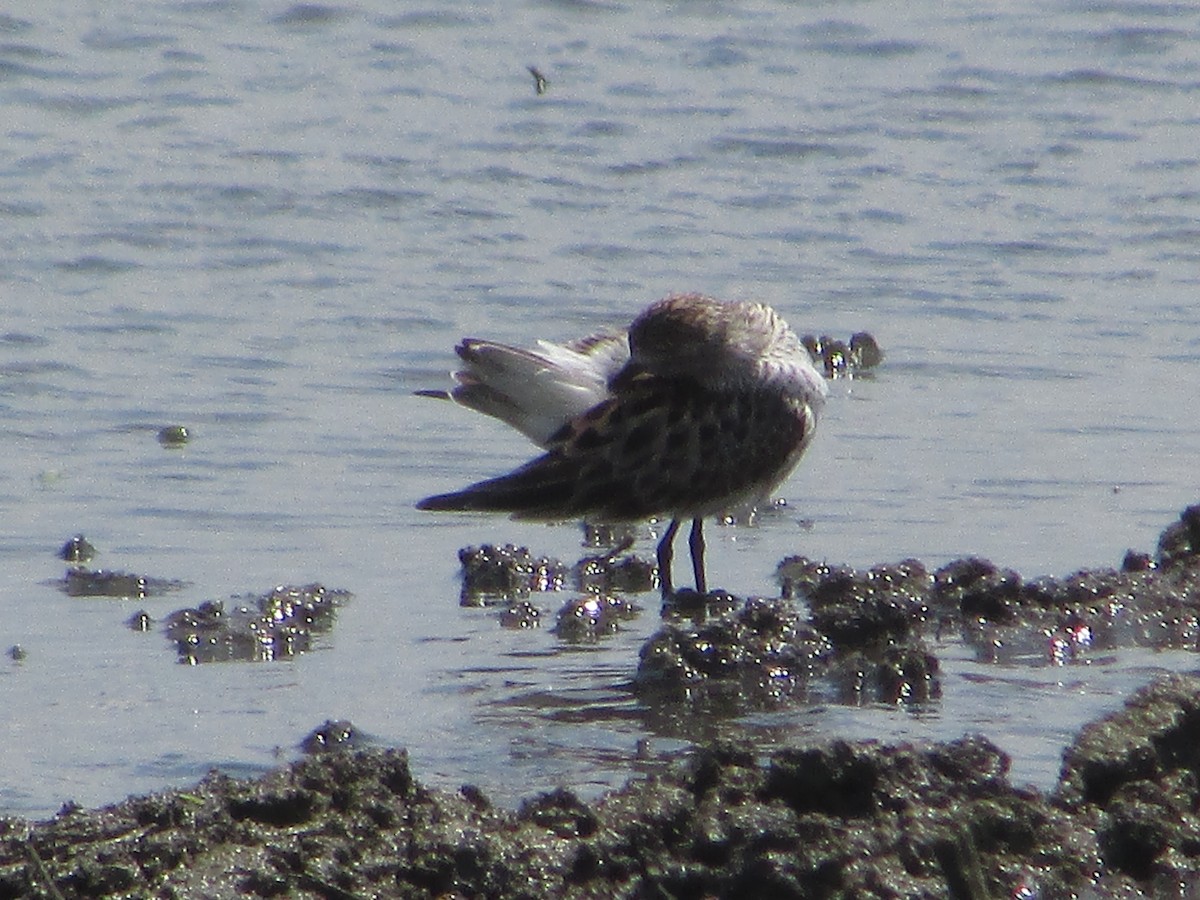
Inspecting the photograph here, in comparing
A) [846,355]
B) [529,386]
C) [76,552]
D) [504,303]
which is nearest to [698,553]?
[529,386]

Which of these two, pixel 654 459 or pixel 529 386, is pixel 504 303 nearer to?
pixel 529 386

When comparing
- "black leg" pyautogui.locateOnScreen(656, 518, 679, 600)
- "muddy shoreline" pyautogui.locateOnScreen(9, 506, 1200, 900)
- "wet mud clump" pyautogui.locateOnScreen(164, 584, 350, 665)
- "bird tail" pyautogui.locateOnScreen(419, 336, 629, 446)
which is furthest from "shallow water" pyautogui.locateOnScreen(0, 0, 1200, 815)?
"muddy shoreline" pyautogui.locateOnScreen(9, 506, 1200, 900)

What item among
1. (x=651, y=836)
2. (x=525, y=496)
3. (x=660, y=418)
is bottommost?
(x=651, y=836)

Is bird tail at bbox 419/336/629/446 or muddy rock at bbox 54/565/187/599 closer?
muddy rock at bbox 54/565/187/599

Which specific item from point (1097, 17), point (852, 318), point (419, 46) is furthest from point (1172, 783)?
point (1097, 17)

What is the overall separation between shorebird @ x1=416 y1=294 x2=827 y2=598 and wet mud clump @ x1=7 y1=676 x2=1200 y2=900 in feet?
7.24

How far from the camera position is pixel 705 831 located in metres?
3.58

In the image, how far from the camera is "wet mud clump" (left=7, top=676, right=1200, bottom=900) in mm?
3506

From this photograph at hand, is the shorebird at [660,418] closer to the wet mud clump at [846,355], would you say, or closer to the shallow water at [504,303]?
the shallow water at [504,303]

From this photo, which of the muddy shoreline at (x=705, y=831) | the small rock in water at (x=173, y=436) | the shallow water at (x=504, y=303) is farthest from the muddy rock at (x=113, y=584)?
the muddy shoreline at (x=705, y=831)

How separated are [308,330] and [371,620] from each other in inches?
116

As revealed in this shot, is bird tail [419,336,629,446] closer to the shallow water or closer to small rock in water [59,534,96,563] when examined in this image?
the shallow water

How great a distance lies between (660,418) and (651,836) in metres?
2.61

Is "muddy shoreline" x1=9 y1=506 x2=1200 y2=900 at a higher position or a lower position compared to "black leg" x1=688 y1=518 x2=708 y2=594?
lower
